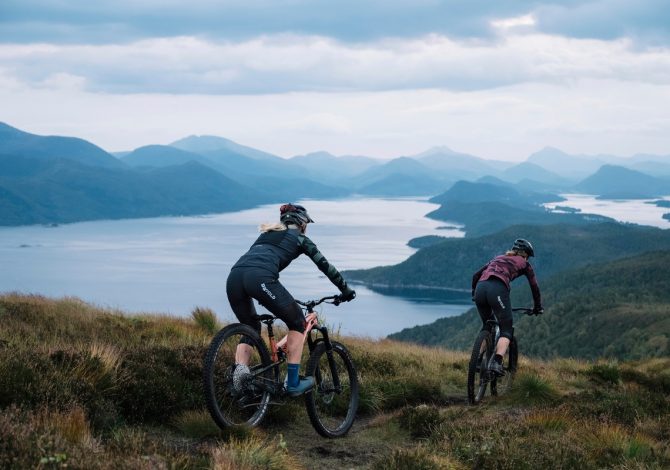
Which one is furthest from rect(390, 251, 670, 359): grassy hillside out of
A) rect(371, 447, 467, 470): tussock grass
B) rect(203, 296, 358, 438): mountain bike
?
rect(371, 447, 467, 470): tussock grass

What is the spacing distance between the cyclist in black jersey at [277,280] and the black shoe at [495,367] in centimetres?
342

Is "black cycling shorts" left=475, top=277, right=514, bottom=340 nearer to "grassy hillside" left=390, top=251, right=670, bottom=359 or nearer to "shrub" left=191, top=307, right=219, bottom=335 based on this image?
"shrub" left=191, top=307, right=219, bottom=335

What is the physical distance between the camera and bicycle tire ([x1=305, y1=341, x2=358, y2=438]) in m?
7.78

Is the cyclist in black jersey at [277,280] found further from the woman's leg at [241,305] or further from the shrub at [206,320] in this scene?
the shrub at [206,320]

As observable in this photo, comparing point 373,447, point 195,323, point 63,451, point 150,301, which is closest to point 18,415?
point 63,451

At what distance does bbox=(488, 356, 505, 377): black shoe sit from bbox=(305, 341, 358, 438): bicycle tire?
7.00 ft

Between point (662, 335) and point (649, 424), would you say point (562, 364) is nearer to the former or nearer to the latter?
point (649, 424)

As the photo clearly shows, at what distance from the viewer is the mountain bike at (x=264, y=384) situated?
7.02 metres

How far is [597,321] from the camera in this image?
403 ft

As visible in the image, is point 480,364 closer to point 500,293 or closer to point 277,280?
point 500,293

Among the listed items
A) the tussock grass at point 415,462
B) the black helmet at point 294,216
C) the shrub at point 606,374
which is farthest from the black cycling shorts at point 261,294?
the shrub at point 606,374

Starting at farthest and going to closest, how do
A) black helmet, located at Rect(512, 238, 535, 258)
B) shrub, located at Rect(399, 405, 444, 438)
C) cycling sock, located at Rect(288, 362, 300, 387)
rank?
1. black helmet, located at Rect(512, 238, 535, 258)
2. shrub, located at Rect(399, 405, 444, 438)
3. cycling sock, located at Rect(288, 362, 300, 387)

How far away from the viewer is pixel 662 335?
96.8 metres

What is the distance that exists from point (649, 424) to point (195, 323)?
27.2 feet
